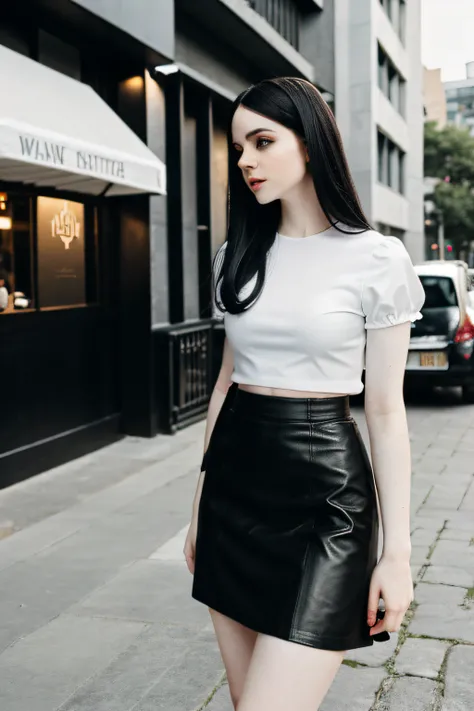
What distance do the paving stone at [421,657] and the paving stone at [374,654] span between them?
0.15ft

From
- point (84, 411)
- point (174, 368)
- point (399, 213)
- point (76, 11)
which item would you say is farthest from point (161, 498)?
point (399, 213)

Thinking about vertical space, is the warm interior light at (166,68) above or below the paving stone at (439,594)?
above

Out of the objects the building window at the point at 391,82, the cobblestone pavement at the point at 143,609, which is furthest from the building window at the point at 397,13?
the cobblestone pavement at the point at 143,609

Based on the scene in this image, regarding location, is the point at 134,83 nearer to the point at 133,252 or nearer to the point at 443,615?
the point at 133,252

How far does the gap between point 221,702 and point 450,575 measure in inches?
69.9

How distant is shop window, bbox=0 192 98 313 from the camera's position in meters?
6.68

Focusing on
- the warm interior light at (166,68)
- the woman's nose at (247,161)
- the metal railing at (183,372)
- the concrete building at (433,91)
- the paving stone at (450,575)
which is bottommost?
the paving stone at (450,575)

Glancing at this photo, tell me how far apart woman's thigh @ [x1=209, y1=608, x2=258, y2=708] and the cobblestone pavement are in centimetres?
117

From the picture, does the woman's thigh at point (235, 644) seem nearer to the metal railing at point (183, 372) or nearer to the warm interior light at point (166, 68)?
the metal railing at point (183, 372)

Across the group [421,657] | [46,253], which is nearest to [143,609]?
[421,657]

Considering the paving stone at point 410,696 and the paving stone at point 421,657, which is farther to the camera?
the paving stone at point 421,657

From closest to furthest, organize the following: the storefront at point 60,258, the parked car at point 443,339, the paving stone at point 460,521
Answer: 1. the paving stone at point 460,521
2. the storefront at point 60,258
3. the parked car at point 443,339

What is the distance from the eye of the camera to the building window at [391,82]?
26.2m

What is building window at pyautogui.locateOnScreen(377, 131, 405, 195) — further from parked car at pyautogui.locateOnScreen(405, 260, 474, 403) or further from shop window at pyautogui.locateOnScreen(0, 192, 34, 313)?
shop window at pyautogui.locateOnScreen(0, 192, 34, 313)
